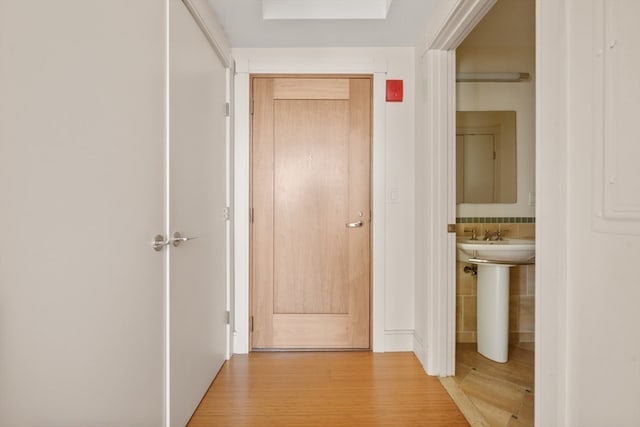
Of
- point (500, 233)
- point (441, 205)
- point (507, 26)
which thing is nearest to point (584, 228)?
→ point (441, 205)

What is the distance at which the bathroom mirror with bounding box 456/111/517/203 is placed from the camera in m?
2.72

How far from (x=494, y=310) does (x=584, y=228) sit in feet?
5.13

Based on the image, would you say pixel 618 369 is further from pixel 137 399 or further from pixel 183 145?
pixel 183 145

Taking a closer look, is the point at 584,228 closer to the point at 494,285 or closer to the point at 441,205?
the point at 441,205

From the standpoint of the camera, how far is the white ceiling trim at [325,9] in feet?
7.17

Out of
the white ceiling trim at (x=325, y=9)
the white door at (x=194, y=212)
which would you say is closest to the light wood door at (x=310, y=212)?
the white door at (x=194, y=212)

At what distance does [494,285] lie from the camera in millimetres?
2375

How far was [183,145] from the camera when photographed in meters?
1.67

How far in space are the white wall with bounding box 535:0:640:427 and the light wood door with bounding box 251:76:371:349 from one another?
59.9 inches

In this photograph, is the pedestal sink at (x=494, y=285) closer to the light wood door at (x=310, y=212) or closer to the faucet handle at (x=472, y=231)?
the faucet handle at (x=472, y=231)

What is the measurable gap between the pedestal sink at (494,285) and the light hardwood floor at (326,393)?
56 cm

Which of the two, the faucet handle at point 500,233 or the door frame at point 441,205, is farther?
the faucet handle at point 500,233

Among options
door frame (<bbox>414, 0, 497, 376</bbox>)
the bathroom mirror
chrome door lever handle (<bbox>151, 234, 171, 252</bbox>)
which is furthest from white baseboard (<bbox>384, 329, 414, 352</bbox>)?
chrome door lever handle (<bbox>151, 234, 171, 252</bbox>)

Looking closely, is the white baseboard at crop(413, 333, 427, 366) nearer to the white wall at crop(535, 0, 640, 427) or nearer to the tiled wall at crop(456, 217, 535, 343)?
the tiled wall at crop(456, 217, 535, 343)
